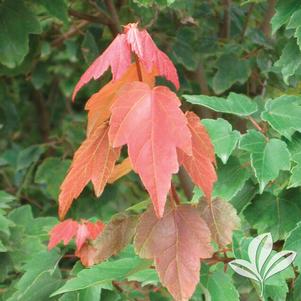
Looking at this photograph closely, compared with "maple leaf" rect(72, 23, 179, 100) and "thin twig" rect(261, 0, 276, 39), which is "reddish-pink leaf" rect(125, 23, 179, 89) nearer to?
"maple leaf" rect(72, 23, 179, 100)

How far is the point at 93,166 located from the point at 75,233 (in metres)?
0.33

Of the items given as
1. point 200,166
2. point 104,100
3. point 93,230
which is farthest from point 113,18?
point 200,166

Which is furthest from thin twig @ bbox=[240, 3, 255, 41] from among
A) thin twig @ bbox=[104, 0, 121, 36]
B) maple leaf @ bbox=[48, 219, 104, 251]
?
maple leaf @ bbox=[48, 219, 104, 251]

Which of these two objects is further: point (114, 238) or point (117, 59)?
point (114, 238)

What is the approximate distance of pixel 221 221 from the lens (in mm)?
929

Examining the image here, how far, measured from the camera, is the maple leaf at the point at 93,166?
865mm

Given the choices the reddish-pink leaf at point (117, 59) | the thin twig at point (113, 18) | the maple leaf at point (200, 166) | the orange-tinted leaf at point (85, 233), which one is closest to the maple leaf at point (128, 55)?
the reddish-pink leaf at point (117, 59)

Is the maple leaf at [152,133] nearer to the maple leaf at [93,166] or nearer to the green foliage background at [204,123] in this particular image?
the maple leaf at [93,166]

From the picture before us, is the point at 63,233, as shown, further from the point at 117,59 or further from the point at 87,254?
the point at 117,59

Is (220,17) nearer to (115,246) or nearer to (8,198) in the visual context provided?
(8,198)

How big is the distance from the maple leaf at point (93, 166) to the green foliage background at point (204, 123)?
0.14m

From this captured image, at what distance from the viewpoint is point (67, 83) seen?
3043 millimetres

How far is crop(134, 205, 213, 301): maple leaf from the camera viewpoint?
835mm

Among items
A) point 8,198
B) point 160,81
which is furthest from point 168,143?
point 160,81
